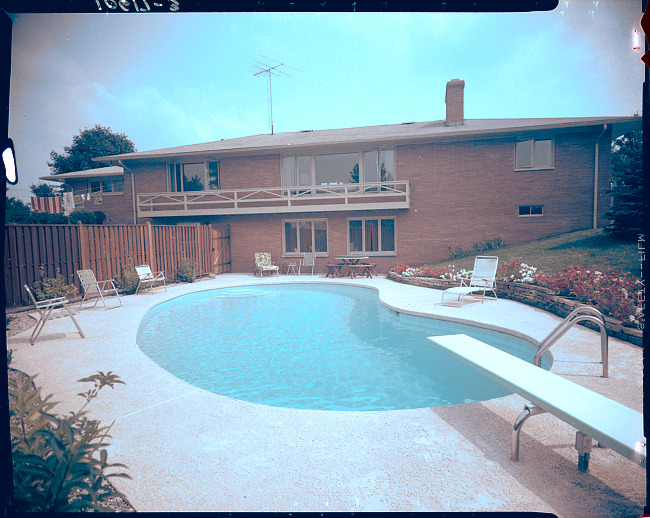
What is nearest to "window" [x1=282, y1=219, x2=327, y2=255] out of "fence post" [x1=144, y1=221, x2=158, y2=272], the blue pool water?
"fence post" [x1=144, y1=221, x2=158, y2=272]

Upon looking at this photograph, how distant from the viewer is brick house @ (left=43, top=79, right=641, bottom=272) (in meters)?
14.4

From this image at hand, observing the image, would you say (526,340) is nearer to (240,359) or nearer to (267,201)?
(240,359)

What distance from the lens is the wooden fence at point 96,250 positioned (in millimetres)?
8078

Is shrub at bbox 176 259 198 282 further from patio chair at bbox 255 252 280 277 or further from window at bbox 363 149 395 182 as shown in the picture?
window at bbox 363 149 395 182

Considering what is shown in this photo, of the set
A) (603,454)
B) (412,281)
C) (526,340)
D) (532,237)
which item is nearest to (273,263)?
(412,281)

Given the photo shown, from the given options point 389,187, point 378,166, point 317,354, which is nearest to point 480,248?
point 389,187

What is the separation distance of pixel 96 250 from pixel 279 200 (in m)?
8.42

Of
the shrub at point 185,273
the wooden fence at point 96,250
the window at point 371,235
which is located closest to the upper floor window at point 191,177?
the wooden fence at point 96,250

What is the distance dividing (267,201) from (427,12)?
16.0 metres

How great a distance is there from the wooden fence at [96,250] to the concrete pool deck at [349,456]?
3456mm

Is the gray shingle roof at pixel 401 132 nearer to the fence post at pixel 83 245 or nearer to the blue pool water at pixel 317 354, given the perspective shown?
the fence post at pixel 83 245

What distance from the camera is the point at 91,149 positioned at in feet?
119

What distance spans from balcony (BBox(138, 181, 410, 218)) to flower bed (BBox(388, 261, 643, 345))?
16.1 feet

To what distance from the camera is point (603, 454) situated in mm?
2445
